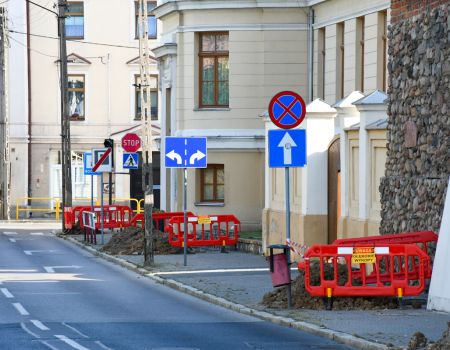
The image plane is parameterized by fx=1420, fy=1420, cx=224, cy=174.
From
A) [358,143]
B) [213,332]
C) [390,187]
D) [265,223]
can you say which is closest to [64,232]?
[265,223]

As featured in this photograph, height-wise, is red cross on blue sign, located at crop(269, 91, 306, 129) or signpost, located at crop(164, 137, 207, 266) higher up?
red cross on blue sign, located at crop(269, 91, 306, 129)

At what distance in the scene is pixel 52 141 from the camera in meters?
63.3

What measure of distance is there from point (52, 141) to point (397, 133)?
41777mm

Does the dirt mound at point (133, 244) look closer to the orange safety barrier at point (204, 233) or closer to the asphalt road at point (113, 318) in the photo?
the orange safety barrier at point (204, 233)

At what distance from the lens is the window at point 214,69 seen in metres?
39.8

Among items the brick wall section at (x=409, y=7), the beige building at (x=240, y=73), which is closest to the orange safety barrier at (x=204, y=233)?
the beige building at (x=240, y=73)

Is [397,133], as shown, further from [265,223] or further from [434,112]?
[265,223]

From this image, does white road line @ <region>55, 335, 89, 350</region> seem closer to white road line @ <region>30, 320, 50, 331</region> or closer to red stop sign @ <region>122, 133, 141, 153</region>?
white road line @ <region>30, 320, 50, 331</region>

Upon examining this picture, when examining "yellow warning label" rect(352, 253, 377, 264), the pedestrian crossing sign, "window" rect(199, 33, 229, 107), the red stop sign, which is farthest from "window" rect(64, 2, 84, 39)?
"yellow warning label" rect(352, 253, 377, 264)

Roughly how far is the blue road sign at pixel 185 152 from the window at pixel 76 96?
35.7 m

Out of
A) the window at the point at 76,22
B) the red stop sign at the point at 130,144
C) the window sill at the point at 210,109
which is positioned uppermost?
the window at the point at 76,22

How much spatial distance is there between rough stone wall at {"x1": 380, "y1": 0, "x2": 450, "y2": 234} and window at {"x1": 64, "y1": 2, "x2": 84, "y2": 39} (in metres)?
41.7

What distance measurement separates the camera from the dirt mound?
3428cm

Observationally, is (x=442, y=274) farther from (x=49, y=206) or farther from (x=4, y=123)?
(x=49, y=206)
